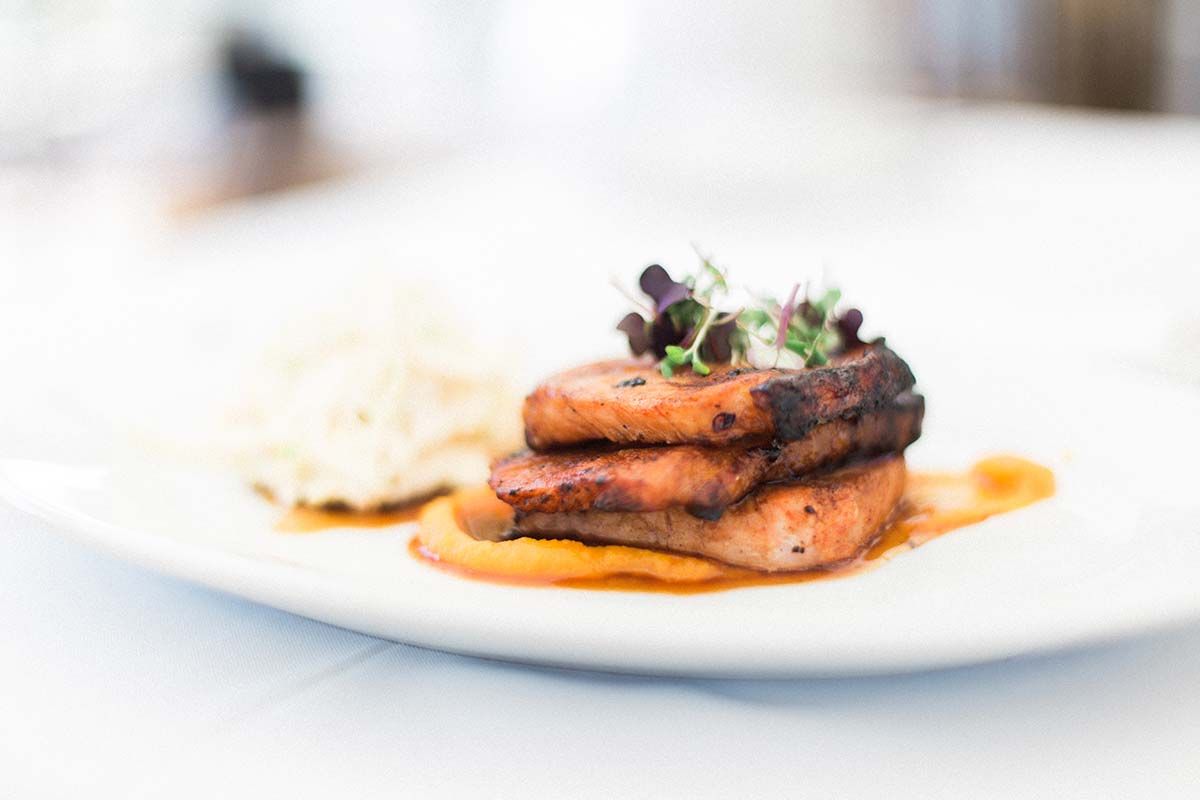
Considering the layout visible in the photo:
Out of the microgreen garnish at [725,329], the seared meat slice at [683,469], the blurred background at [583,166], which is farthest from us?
the blurred background at [583,166]

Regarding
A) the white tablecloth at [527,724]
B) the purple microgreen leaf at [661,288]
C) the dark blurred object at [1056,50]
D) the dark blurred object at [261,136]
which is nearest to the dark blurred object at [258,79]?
the dark blurred object at [261,136]

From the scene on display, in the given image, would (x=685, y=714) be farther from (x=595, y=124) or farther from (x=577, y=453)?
(x=595, y=124)

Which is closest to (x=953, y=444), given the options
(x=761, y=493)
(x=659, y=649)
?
(x=761, y=493)

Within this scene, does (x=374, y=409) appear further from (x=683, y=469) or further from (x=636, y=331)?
(x=683, y=469)

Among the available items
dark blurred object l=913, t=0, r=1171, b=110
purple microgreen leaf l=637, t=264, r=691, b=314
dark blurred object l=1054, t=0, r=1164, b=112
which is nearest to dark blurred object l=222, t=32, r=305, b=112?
dark blurred object l=913, t=0, r=1171, b=110

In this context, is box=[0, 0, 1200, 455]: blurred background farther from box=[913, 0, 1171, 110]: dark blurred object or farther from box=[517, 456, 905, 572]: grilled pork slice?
box=[517, 456, 905, 572]: grilled pork slice

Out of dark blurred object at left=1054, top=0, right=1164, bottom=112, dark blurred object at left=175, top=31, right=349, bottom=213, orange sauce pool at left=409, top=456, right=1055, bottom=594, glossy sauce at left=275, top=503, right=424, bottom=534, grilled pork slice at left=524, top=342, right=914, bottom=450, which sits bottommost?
glossy sauce at left=275, top=503, right=424, bottom=534

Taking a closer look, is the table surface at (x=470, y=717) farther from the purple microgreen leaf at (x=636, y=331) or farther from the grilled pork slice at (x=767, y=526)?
the purple microgreen leaf at (x=636, y=331)
